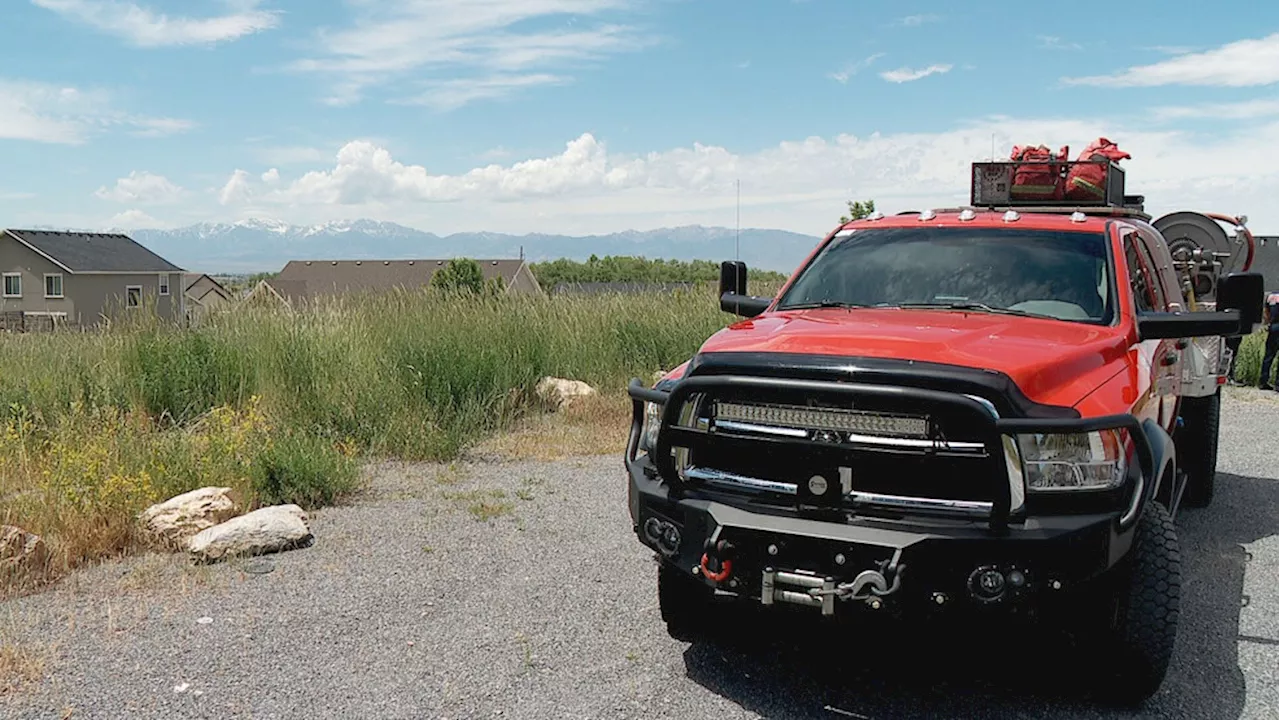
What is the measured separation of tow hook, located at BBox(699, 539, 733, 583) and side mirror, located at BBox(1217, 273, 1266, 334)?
2605 mm

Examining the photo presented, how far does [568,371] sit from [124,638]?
8006 millimetres

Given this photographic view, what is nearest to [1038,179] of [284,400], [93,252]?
[284,400]

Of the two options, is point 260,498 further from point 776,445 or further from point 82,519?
point 776,445

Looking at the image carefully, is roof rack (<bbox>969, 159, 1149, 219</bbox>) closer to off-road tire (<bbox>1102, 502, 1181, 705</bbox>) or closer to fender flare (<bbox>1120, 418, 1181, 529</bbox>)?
fender flare (<bbox>1120, 418, 1181, 529</bbox>)

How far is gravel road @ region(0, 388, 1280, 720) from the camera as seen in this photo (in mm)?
4020

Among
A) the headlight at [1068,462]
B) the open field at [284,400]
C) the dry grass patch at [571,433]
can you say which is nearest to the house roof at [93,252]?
the open field at [284,400]

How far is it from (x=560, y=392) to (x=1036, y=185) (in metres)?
5.62

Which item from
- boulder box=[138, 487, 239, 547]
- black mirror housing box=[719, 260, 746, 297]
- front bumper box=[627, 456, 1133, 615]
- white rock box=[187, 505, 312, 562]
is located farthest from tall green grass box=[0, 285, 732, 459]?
front bumper box=[627, 456, 1133, 615]

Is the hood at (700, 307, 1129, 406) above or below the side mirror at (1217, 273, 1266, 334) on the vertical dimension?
below

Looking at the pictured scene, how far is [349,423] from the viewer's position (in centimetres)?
934

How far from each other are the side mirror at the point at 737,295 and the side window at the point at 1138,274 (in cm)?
183

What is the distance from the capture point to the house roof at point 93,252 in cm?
5653

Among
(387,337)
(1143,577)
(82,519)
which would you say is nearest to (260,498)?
(82,519)

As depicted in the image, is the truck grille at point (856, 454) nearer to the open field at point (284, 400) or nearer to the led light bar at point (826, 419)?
the led light bar at point (826, 419)
